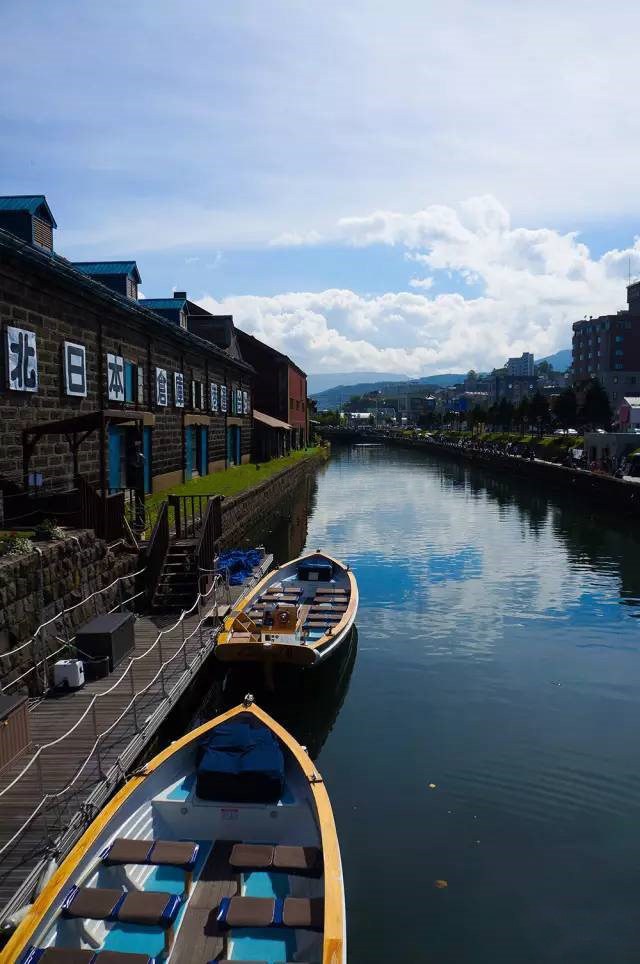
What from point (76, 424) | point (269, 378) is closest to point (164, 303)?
point (76, 424)

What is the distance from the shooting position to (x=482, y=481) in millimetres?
77312

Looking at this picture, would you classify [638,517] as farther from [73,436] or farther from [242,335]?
[242,335]

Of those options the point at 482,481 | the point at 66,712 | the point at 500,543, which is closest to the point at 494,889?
the point at 66,712

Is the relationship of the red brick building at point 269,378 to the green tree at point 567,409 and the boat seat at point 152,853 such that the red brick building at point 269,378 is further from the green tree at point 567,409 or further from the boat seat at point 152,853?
the boat seat at point 152,853

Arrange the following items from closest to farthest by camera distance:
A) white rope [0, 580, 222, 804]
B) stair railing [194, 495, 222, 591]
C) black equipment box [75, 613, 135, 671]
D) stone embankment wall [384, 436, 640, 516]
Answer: white rope [0, 580, 222, 804], black equipment box [75, 613, 135, 671], stair railing [194, 495, 222, 591], stone embankment wall [384, 436, 640, 516]

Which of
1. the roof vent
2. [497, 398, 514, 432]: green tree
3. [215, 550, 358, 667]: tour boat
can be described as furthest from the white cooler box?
[497, 398, 514, 432]: green tree

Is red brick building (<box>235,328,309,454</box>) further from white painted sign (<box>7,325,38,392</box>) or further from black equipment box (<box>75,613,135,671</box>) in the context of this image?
black equipment box (<box>75,613,135,671</box>)

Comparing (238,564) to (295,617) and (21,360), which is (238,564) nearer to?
(295,617)

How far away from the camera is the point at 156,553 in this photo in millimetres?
20859

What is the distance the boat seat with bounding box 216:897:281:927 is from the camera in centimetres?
821

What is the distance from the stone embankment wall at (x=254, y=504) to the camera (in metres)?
34.2

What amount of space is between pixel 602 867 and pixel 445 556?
24528mm

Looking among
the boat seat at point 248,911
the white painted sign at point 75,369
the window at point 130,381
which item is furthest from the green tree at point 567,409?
the boat seat at point 248,911

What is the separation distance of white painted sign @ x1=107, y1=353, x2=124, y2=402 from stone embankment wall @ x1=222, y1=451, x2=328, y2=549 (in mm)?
6678
